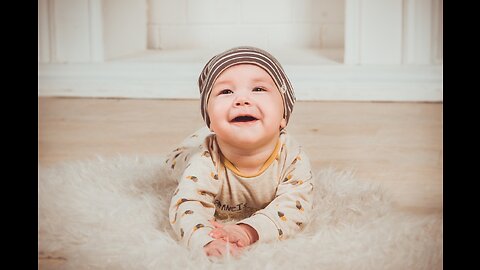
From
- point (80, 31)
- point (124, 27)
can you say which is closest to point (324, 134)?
point (80, 31)

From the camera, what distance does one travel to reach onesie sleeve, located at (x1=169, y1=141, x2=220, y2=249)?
696 mm

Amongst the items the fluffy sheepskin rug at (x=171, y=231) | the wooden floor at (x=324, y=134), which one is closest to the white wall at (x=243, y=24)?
the wooden floor at (x=324, y=134)

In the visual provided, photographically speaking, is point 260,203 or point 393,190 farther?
point 393,190

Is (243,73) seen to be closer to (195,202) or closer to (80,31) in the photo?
(195,202)

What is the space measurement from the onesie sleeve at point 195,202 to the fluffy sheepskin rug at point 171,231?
0.02 metres

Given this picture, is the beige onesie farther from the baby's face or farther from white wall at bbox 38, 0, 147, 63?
white wall at bbox 38, 0, 147, 63

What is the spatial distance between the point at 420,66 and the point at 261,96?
0.92 metres

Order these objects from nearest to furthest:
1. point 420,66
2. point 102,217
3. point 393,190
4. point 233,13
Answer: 1. point 102,217
2. point 393,190
3. point 420,66
4. point 233,13

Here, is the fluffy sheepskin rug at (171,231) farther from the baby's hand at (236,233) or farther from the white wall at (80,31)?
the white wall at (80,31)

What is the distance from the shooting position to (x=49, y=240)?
29.0 inches

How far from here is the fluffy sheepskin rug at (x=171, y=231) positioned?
26.2 inches

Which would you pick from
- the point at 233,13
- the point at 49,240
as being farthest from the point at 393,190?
the point at 233,13

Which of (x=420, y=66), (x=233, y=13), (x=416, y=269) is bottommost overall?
(x=416, y=269)
